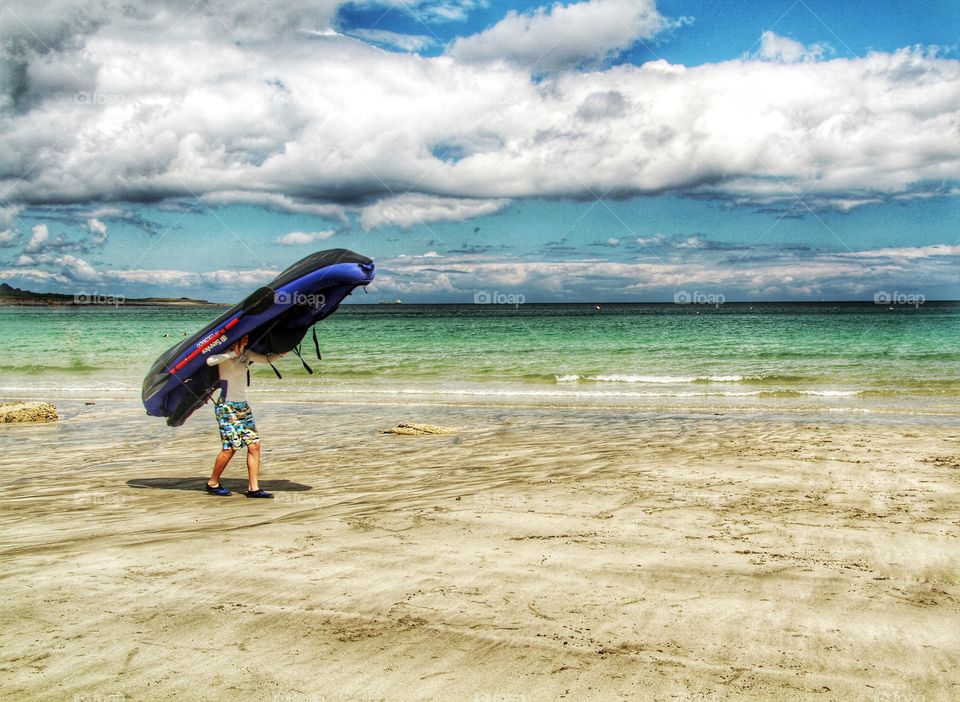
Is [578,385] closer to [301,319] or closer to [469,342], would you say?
[301,319]

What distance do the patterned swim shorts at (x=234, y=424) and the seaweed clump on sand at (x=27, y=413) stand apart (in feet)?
27.5

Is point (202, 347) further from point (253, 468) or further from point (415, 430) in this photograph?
point (415, 430)

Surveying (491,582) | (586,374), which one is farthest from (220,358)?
(586,374)

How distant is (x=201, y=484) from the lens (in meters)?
8.53

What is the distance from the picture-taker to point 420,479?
8.56 meters

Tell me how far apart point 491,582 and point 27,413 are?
41.0ft

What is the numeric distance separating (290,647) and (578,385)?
762 inches

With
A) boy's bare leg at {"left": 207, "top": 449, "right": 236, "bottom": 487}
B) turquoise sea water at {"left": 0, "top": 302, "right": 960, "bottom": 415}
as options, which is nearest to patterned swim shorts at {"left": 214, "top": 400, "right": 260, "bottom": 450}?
boy's bare leg at {"left": 207, "top": 449, "right": 236, "bottom": 487}

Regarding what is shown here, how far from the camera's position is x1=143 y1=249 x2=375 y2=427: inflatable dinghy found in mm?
7594

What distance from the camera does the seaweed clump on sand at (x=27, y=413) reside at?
535 inches

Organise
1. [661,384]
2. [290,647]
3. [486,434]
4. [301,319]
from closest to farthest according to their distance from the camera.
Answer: [290,647], [301,319], [486,434], [661,384]

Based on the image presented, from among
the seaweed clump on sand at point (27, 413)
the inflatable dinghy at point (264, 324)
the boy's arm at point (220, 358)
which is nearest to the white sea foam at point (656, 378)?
the seaweed clump on sand at point (27, 413)

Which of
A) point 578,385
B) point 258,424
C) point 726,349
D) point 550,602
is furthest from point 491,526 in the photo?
point 726,349

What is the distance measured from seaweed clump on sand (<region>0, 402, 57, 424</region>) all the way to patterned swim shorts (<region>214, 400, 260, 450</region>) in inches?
330
